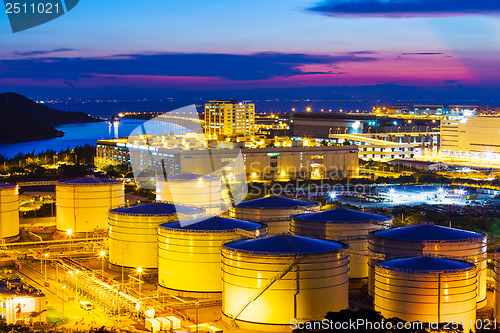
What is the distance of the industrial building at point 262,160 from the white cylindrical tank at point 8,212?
19.9m

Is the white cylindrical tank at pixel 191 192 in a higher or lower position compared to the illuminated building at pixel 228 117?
lower

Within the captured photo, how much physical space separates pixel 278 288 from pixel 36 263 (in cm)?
1098

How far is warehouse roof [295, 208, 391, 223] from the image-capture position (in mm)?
21266

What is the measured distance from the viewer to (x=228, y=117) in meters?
82.1

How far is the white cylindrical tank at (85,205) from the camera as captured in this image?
28188mm

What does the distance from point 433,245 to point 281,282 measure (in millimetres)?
4300

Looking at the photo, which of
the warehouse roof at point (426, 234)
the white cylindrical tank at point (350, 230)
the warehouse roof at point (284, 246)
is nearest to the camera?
the warehouse roof at point (284, 246)

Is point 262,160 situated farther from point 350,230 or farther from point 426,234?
point 426,234

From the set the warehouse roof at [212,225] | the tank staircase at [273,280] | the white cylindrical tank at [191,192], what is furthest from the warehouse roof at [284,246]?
the white cylindrical tank at [191,192]

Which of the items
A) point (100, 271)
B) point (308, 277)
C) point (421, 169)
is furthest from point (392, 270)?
point (421, 169)

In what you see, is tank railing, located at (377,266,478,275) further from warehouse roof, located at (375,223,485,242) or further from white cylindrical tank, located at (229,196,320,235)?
white cylindrical tank, located at (229,196,320,235)

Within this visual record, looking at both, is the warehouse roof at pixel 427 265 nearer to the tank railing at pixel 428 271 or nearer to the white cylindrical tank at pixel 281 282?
the tank railing at pixel 428 271

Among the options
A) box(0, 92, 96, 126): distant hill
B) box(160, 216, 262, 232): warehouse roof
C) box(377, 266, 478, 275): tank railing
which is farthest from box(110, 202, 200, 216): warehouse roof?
box(0, 92, 96, 126): distant hill

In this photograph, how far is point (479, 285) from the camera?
729 inches
